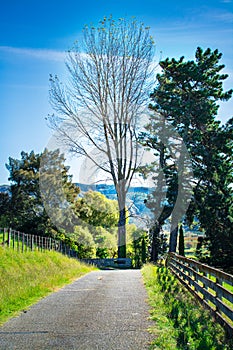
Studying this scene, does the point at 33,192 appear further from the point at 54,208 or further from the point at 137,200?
the point at 137,200

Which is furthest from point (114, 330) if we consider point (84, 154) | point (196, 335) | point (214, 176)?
point (84, 154)

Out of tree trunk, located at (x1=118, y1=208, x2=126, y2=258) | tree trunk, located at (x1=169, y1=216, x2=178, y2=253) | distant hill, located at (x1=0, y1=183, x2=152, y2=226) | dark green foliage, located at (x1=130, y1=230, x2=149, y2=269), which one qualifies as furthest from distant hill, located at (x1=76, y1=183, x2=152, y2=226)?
dark green foliage, located at (x1=130, y1=230, x2=149, y2=269)

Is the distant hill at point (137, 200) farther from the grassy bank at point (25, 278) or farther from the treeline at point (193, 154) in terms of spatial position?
the grassy bank at point (25, 278)

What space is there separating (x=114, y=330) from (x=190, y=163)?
26.8 metres

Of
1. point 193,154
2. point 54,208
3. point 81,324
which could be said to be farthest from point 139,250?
point 81,324

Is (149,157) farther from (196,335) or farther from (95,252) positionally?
(196,335)

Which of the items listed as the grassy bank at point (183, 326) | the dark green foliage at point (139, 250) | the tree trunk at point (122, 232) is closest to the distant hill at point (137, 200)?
the tree trunk at point (122, 232)

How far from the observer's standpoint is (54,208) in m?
43.3

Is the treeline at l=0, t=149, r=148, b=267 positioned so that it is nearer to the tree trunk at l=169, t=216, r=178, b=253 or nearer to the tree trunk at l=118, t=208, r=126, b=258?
the tree trunk at l=118, t=208, r=126, b=258

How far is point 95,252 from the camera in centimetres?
4828

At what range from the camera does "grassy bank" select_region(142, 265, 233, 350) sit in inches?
265

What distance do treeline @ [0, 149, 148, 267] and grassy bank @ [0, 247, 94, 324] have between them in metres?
21.3

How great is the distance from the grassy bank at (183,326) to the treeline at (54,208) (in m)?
31.7

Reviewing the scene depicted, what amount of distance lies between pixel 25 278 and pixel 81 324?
6198mm
